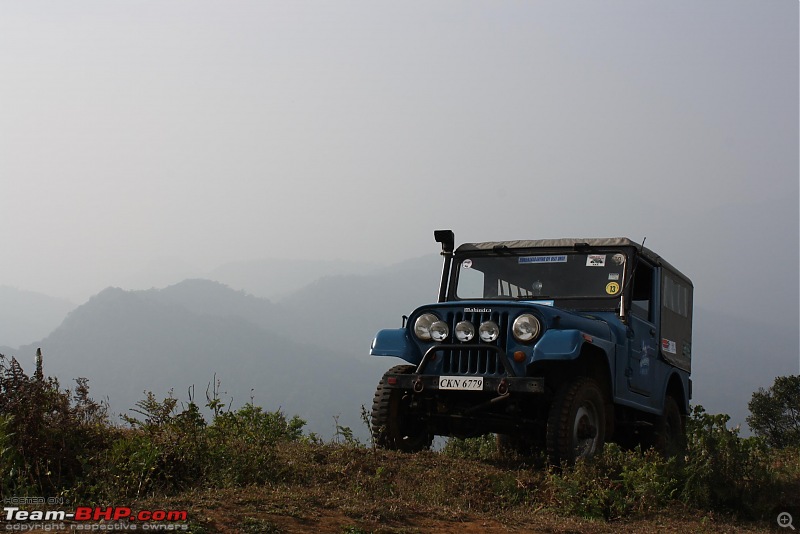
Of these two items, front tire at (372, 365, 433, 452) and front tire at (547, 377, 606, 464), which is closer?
front tire at (547, 377, 606, 464)

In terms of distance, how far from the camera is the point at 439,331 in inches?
328

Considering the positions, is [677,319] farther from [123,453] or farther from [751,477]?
[123,453]

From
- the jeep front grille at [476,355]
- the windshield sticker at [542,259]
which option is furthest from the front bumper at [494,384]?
the windshield sticker at [542,259]

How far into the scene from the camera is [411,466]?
25.4 feet

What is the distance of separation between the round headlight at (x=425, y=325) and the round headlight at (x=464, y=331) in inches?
11.9

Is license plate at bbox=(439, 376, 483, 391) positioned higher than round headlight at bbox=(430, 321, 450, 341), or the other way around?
round headlight at bbox=(430, 321, 450, 341)

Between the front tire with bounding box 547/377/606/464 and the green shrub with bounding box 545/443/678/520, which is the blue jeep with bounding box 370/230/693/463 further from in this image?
the green shrub with bounding box 545/443/678/520

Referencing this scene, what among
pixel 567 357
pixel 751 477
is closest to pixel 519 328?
pixel 567 357

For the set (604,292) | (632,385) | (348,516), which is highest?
(604,292)

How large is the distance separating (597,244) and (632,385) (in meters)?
1.49

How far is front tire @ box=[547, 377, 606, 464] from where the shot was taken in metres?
7.65

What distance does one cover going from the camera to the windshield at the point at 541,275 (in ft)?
30.9

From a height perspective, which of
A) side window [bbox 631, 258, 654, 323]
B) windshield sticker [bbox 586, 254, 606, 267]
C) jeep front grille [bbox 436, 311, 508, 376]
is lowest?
jeep front grille [bbox 436, 311, 508, 376]

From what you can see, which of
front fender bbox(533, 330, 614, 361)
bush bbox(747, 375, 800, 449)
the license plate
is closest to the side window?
front fender bbox(533, 330, 614, 361)
